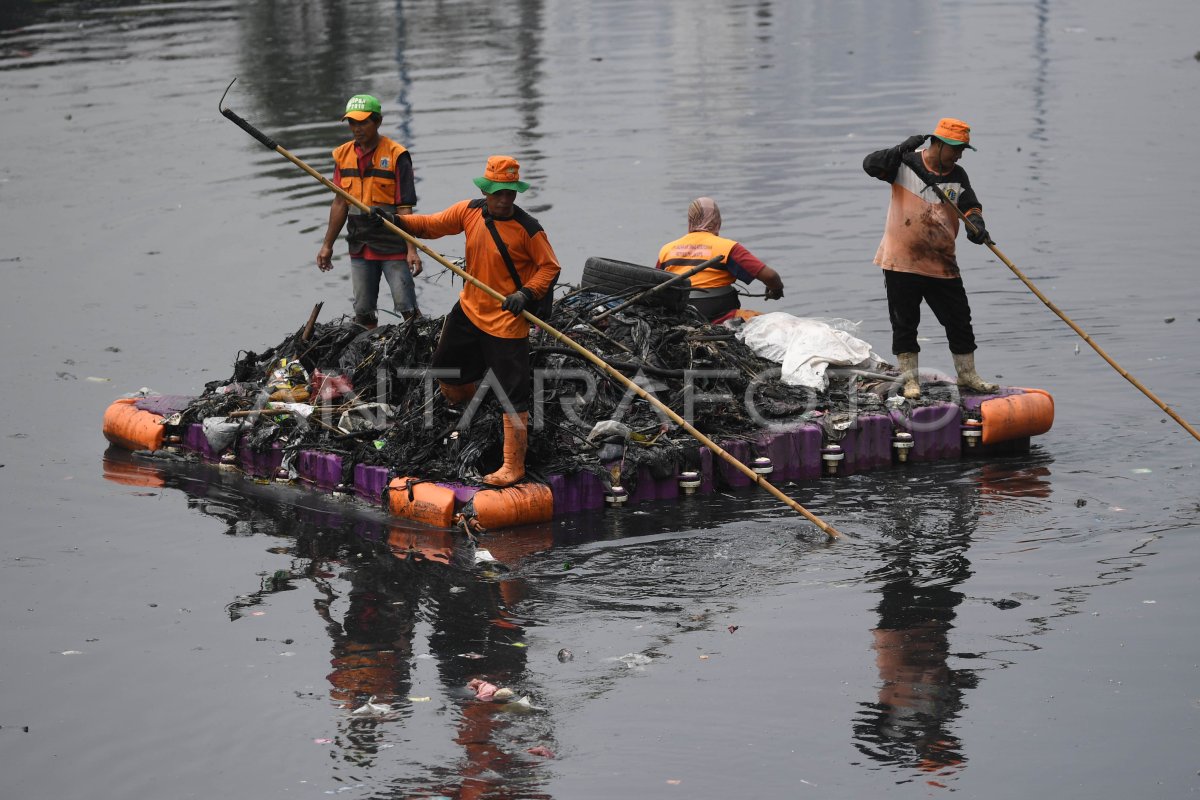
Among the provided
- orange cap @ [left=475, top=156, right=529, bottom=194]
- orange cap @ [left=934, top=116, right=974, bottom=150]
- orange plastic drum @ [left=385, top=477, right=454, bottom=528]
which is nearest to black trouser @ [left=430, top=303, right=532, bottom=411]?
orange plastic drum @ [left=385, top=477, right=454, bottom=528]

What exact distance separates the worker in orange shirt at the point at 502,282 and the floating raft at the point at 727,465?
26cm

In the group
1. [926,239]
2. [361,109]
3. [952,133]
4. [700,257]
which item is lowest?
[700,257]

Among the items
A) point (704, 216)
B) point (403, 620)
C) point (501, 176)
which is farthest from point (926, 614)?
point (704, 216)

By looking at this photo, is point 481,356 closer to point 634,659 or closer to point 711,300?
point 711,300

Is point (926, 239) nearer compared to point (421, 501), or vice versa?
point (421, 501)

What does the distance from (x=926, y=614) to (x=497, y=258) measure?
10.8ft

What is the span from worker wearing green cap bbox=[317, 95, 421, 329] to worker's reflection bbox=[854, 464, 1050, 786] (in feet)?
12.8

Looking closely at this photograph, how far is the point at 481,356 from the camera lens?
10242 mm

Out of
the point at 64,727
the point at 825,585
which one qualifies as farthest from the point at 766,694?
the point at 64,727

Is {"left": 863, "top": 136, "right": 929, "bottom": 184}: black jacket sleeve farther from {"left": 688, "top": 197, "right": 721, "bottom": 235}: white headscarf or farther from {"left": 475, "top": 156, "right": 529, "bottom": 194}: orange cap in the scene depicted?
{"left": 475, "top": 156, "right": 529, "bottom": 194}: orange cap

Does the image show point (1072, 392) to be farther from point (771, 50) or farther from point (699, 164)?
point (771, 50)

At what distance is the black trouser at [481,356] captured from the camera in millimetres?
9805

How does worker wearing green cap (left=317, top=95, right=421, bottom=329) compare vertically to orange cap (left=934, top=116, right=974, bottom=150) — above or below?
below

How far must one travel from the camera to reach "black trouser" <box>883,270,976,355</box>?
11.0 meters
